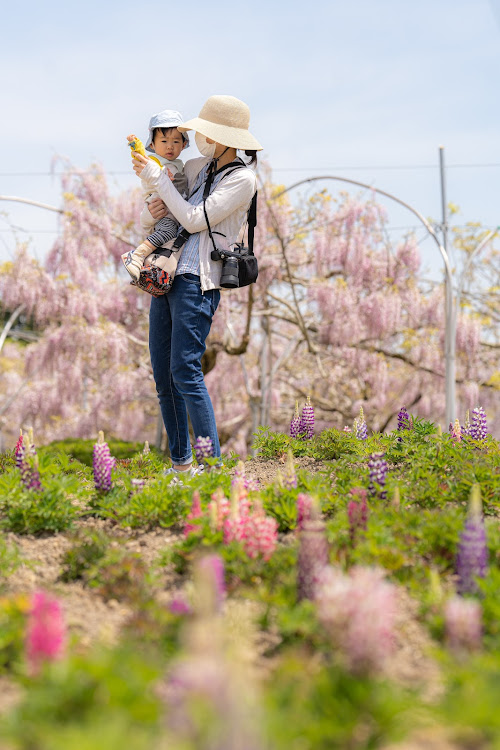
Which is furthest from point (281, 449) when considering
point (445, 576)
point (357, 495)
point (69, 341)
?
point (69, 341)

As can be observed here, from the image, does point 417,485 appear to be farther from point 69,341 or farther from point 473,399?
point 473,399

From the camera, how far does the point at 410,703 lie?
6.40 ft

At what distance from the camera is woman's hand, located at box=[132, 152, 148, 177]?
4.47m

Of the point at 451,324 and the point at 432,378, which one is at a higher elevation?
the point at 451,324

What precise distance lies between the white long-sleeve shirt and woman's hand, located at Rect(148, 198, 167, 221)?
0.13 ft

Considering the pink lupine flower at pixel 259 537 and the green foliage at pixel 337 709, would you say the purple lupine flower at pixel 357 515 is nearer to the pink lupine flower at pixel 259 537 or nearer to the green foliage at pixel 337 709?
the pink lupine flower at pixel 259 537

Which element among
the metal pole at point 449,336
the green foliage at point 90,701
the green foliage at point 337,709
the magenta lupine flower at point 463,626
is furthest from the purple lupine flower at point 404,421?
the metal pole at point 449,336

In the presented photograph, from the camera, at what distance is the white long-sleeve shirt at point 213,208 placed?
449cm

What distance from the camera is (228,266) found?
15.2 ft

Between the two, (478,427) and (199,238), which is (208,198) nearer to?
(199,238)

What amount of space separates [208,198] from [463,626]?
3.10 meters

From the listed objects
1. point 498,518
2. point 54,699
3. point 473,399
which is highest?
point 54,699

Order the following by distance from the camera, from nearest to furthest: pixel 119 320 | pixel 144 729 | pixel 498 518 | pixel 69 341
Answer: pixel 144 729 < pixel 498 518 < pixel 69 341 < pixel 119 320

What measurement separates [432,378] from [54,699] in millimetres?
16899
